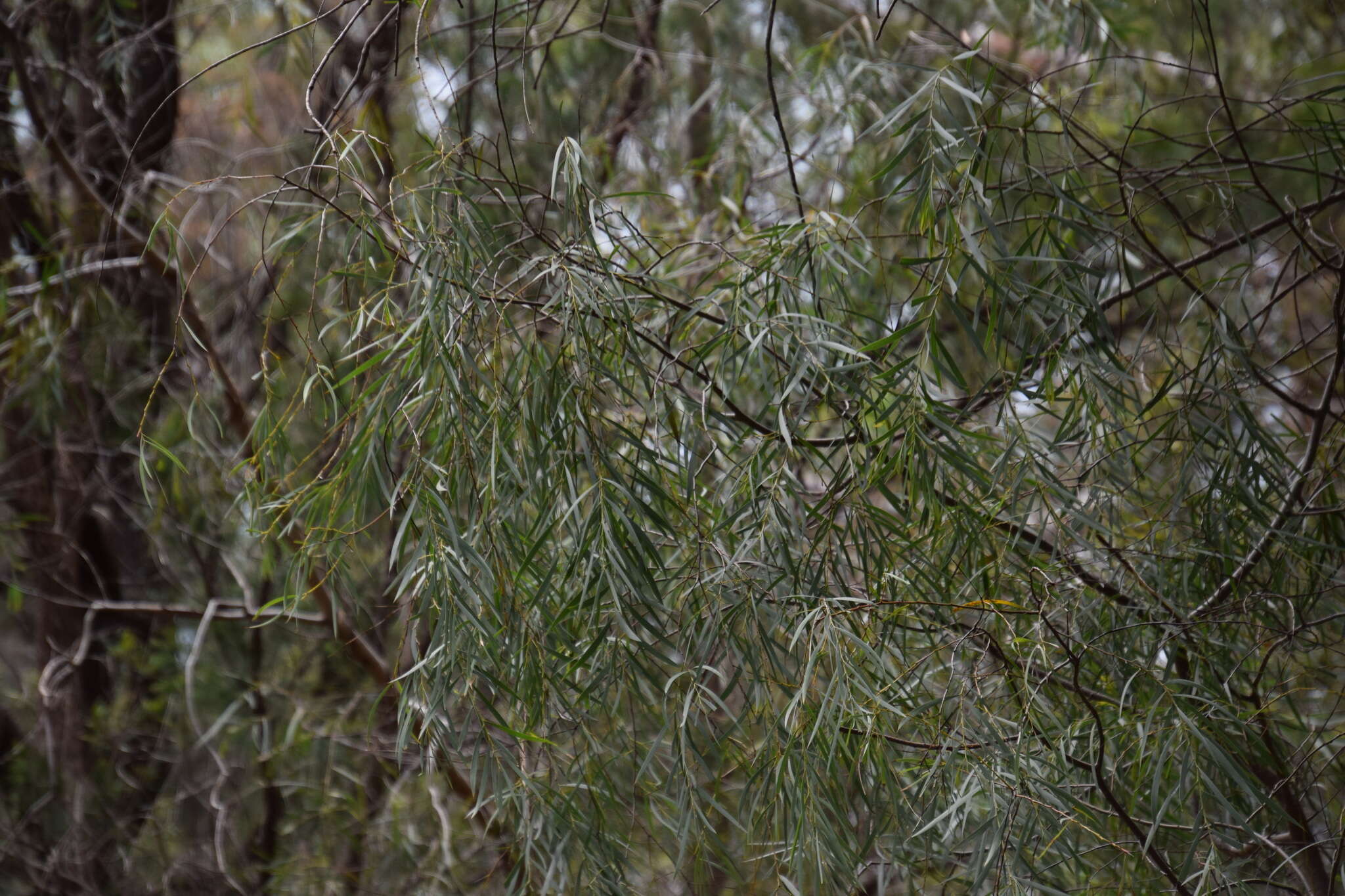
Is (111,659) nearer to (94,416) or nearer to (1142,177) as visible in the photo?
(94,416)

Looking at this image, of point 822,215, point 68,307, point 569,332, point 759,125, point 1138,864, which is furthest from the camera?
point 68,307

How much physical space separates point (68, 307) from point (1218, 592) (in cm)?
265

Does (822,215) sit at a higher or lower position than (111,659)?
higher

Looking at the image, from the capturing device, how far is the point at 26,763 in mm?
3062

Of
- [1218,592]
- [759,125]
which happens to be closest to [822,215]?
[1218,592]

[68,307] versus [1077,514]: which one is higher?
[68,307]

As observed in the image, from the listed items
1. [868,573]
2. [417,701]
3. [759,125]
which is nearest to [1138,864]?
[868,573]

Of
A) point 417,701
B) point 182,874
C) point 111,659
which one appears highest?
point 417,701

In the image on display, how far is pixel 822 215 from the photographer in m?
1.31

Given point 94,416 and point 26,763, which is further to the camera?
point 26,763

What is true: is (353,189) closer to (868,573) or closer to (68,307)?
(868,573)

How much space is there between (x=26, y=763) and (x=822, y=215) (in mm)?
2965

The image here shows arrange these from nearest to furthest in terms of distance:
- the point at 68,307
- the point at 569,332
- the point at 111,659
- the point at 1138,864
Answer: the point at 569,332 → the point at 1138,864 → the point at 68,307 → the point at 111,659

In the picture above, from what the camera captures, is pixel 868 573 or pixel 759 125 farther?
pixel 759 125
